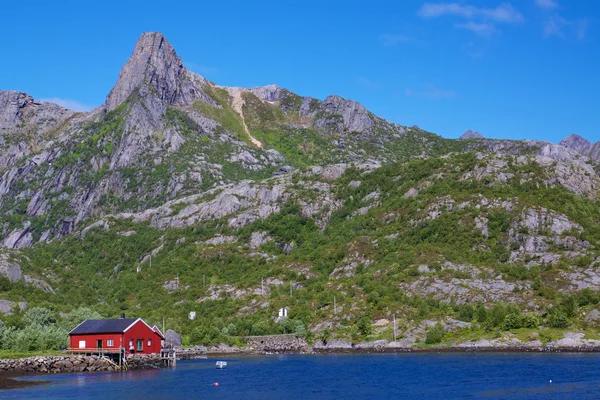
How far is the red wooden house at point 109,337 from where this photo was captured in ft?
387

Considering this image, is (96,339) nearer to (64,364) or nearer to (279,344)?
(64,364)

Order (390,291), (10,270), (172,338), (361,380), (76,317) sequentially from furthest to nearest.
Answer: (10,270), (390,291), (172,338), (76,317), (361,380)

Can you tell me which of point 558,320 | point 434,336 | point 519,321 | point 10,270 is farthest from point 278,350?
point 10,270

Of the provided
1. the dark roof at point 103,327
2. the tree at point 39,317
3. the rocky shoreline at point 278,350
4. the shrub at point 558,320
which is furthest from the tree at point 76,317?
the shrub at point 558,320

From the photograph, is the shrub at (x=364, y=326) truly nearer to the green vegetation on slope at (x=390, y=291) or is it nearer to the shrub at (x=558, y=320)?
the green vegetation on slope at (x=390, y=291)

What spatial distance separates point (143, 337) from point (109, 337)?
7828 mm

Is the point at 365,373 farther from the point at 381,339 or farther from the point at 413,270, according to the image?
the point at 413,270

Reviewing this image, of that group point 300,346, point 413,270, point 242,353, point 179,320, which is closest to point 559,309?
point 413,270

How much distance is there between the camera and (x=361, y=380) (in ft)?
319

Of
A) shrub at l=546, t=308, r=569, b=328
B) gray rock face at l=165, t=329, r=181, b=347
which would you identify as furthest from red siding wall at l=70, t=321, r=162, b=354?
shrub at l=546, t=308, r=569, b=328

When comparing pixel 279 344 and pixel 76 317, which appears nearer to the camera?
pixel 76 317

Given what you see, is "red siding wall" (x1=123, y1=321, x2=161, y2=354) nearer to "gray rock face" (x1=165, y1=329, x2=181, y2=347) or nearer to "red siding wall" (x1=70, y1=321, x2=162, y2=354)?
"red siding wall" (x1=70, y1=321, x2=162, y2=354)

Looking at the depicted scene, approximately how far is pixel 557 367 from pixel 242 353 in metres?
76.7

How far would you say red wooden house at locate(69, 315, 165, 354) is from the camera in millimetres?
118000
